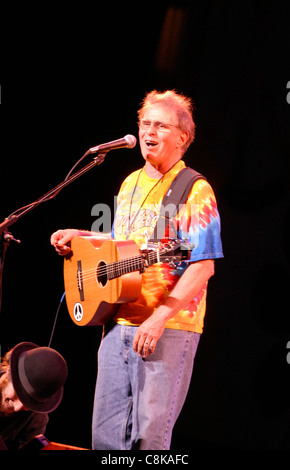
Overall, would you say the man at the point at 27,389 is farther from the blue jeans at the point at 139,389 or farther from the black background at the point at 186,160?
the black background at the point at 186,160

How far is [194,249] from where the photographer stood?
2.26 metres

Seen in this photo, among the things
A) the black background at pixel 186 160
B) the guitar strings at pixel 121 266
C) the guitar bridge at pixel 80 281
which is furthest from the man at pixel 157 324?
the black background at pixel 186 160

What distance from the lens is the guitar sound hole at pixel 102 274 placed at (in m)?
2.40

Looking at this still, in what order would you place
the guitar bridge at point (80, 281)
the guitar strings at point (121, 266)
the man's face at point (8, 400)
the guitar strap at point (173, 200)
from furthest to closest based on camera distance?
the man's face at point (8, 400), the guitar bridge at point (80, 281), the guitar strap at point (173, 200), the guitar strings at point (121, 266)

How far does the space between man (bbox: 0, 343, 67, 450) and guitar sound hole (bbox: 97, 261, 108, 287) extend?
0.70 metres

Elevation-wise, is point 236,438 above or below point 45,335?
below

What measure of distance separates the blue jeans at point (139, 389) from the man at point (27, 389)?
50cm

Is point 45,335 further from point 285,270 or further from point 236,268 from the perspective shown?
point 285,270

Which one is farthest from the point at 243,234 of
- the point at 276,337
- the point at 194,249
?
the point at 194,249

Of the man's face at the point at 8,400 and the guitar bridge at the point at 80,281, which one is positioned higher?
the guitar bridge at the point at 80,281

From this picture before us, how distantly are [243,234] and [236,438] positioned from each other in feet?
4.64

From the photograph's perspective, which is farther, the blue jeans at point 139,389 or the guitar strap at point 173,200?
the guitar strap at point 173,200

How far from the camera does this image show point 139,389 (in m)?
2.23
